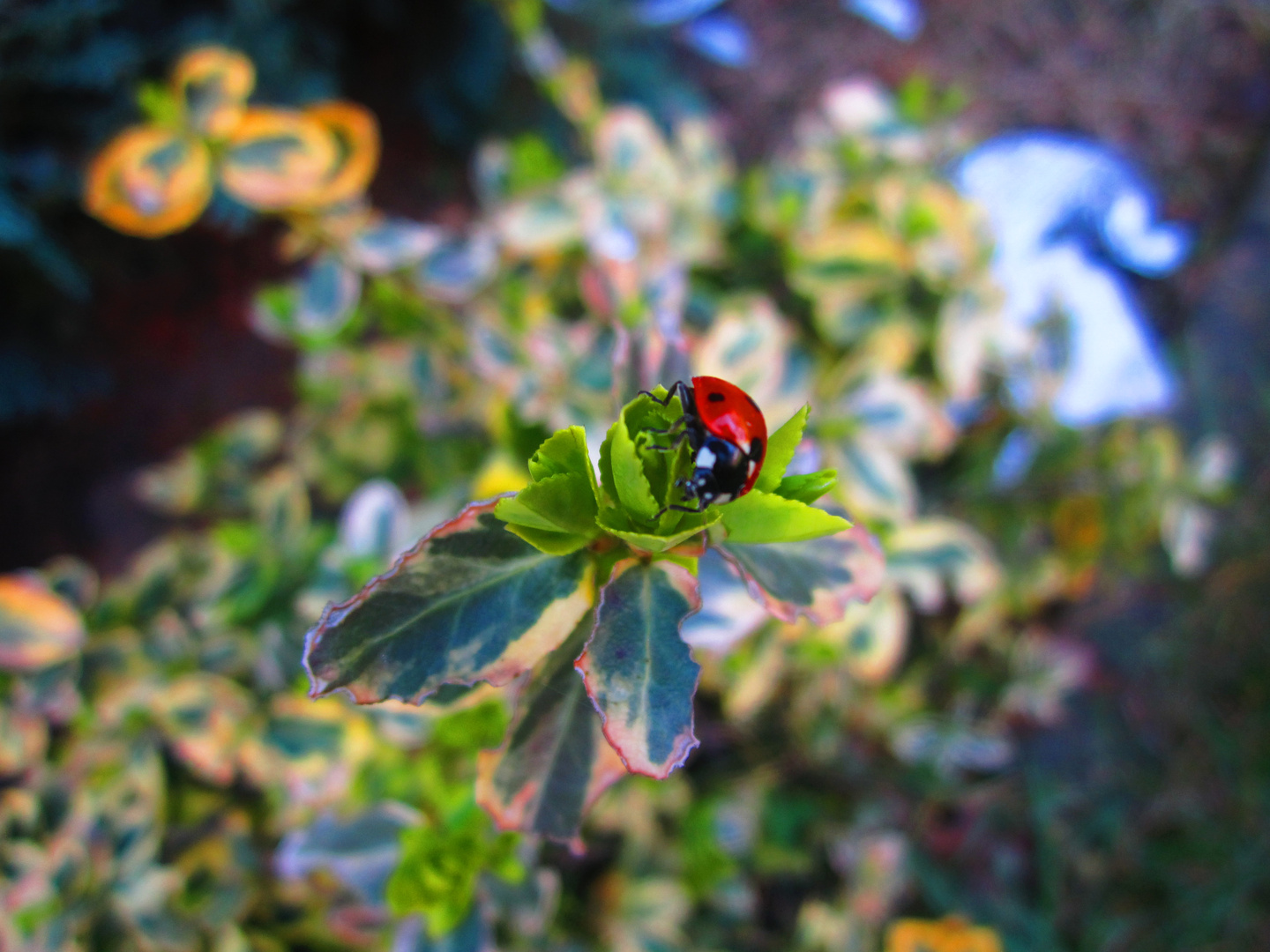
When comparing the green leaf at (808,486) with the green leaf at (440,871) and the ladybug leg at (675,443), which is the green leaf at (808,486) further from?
the green leaf at (440,871)

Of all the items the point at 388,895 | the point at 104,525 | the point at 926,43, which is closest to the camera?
the point at 388,895

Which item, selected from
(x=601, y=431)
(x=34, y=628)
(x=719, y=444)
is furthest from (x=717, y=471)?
(x=34, y=628)

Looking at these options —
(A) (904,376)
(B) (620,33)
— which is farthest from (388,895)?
(B) (620,33)

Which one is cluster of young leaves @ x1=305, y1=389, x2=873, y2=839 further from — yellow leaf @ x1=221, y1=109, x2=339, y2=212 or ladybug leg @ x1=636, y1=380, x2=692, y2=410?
Answer: yellow leaf @ x1=221, y1=109, x2=339, y2=212

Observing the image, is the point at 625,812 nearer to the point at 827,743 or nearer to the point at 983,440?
the point at 827,743

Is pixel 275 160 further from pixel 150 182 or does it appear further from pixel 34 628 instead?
pixel 34 628

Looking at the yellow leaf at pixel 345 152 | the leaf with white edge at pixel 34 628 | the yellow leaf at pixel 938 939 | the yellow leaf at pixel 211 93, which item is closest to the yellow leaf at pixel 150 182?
the yellow leaf at pixel 211 93
